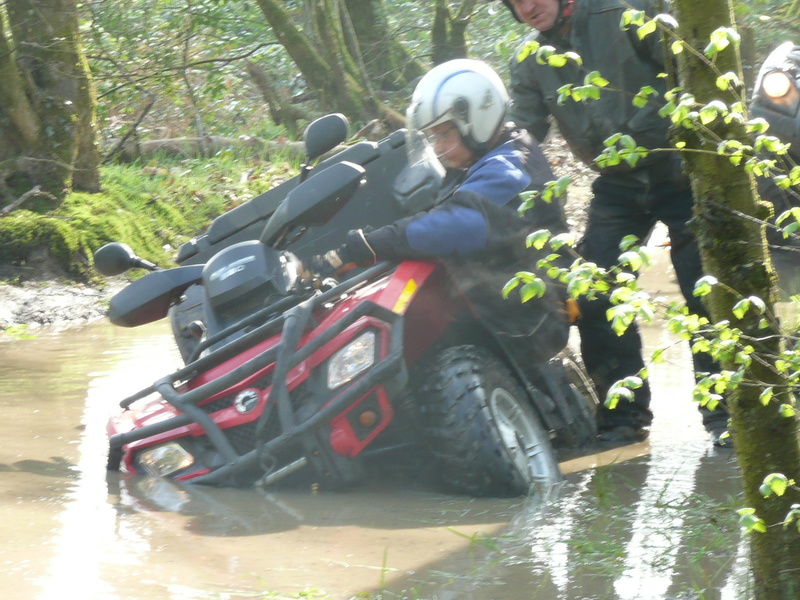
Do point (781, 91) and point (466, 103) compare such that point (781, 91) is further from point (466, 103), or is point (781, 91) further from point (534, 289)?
point (534, 289)

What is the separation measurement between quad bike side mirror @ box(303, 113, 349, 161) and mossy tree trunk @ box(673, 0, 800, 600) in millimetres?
2416

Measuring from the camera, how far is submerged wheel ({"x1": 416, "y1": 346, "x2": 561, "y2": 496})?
396 centimetres

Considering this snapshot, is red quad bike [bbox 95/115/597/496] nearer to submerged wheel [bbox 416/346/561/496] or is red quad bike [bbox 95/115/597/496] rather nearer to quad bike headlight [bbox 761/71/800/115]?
submerged wheel [bbox 416/346/561/496]

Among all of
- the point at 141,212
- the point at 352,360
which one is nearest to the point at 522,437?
the point at 352,360

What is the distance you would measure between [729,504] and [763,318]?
1480mm

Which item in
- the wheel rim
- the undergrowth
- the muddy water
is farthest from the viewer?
the undergrowth

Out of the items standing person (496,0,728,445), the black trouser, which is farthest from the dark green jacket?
the black trouser

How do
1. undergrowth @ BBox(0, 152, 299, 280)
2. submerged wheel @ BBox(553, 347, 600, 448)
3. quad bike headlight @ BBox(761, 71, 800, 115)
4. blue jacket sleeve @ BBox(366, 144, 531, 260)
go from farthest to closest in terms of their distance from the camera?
undergrowth @ BBox(0, 152, 299, 280)
quad bike headlight @ BBox(761, 71, 800, 115)
submerged wheel @ BBox(553, 347, 600, 448)
blue jacket sleeve @ BBox(366, 144, 531, 260)

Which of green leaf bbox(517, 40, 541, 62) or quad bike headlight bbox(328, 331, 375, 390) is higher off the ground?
green leaf bbox(517, 40, 541, 62)

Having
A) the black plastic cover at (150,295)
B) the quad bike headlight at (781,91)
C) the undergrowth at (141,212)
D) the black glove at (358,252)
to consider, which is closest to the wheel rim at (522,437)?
the black glove at (358,252)

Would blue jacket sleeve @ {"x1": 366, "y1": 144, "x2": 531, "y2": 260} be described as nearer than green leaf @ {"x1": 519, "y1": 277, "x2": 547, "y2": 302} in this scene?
No

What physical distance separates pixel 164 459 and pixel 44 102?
225 inches

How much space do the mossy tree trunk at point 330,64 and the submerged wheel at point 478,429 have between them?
353 inches

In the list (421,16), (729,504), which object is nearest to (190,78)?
(421,16)
